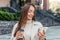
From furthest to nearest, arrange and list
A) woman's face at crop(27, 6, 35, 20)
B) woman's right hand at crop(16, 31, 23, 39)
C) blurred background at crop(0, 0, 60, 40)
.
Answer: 1. blurred background at crop(0, 0, 60, 40)
2. woman's face at crop(27, 6, 35, 20)
3. woman's right hand at crop(16, 31, 23, 39)

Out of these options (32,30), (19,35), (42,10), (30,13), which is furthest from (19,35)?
(42,10)

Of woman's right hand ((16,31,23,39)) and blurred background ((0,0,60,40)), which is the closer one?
woman's right hand ((16,31,23,39))

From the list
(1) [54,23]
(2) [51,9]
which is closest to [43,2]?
(2) [51,9]

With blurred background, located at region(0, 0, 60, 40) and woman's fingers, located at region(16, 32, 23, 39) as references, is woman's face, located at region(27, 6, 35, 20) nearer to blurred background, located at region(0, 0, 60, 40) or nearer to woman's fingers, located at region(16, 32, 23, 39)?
woman's fingers, located at region(16, 32, 23, 39)

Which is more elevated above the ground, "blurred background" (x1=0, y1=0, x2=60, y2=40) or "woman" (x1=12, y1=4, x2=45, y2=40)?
"woman" (x1=12, y1=4, x2=45, y2=40)

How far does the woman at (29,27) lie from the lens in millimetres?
2844

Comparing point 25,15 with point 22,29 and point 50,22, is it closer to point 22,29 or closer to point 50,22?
point 22,29

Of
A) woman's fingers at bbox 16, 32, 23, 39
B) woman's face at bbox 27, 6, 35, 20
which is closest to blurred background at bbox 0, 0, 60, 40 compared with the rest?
woman's face at bbox 27, 6, 35, 20

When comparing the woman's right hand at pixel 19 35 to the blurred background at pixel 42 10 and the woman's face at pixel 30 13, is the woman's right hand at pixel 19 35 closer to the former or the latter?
the woman's face at pixel 30 13

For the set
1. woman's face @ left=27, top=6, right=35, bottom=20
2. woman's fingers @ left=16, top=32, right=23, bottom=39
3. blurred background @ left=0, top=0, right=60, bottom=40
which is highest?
woman's face @ left=27, top=6, right=35, bottom=20

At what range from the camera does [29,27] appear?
2.92m

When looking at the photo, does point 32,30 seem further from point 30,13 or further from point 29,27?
point 30,13

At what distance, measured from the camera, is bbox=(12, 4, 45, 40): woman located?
284 cm

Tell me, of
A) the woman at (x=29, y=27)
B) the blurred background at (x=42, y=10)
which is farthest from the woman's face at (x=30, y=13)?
the blurred background at (x=42, y=10)
